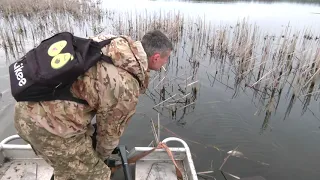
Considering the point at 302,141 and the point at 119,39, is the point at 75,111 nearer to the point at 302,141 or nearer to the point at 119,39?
the point at 119,39

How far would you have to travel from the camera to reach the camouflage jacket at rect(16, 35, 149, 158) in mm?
1810

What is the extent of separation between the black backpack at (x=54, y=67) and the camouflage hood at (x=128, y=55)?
6 centimetres

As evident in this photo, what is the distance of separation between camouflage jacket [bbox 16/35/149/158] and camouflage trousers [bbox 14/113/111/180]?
97 mm

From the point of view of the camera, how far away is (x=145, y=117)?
5.20 m

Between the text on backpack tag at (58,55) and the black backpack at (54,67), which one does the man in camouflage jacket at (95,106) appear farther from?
the text on backpack tag at (58,55)

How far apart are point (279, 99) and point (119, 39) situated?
5323 mm

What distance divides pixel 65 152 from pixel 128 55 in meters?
1.02

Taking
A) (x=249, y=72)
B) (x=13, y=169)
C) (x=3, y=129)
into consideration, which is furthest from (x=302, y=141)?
(x=3, y=129)

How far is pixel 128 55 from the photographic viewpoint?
182cm

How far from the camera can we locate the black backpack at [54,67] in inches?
66.9

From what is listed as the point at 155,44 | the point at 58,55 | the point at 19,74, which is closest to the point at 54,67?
the point at 58,55

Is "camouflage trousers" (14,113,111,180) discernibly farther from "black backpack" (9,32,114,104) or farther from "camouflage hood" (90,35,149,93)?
"camouflage hood" (90,35,149,93)

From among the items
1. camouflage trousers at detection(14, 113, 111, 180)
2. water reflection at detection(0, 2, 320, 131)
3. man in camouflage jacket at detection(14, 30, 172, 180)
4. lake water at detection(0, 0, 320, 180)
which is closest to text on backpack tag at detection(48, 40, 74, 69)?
man in camouflage jacket at detection(14, 30, 172, 180)

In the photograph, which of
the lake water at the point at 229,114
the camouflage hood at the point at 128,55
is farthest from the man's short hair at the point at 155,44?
the lake water at the point at 229,114
